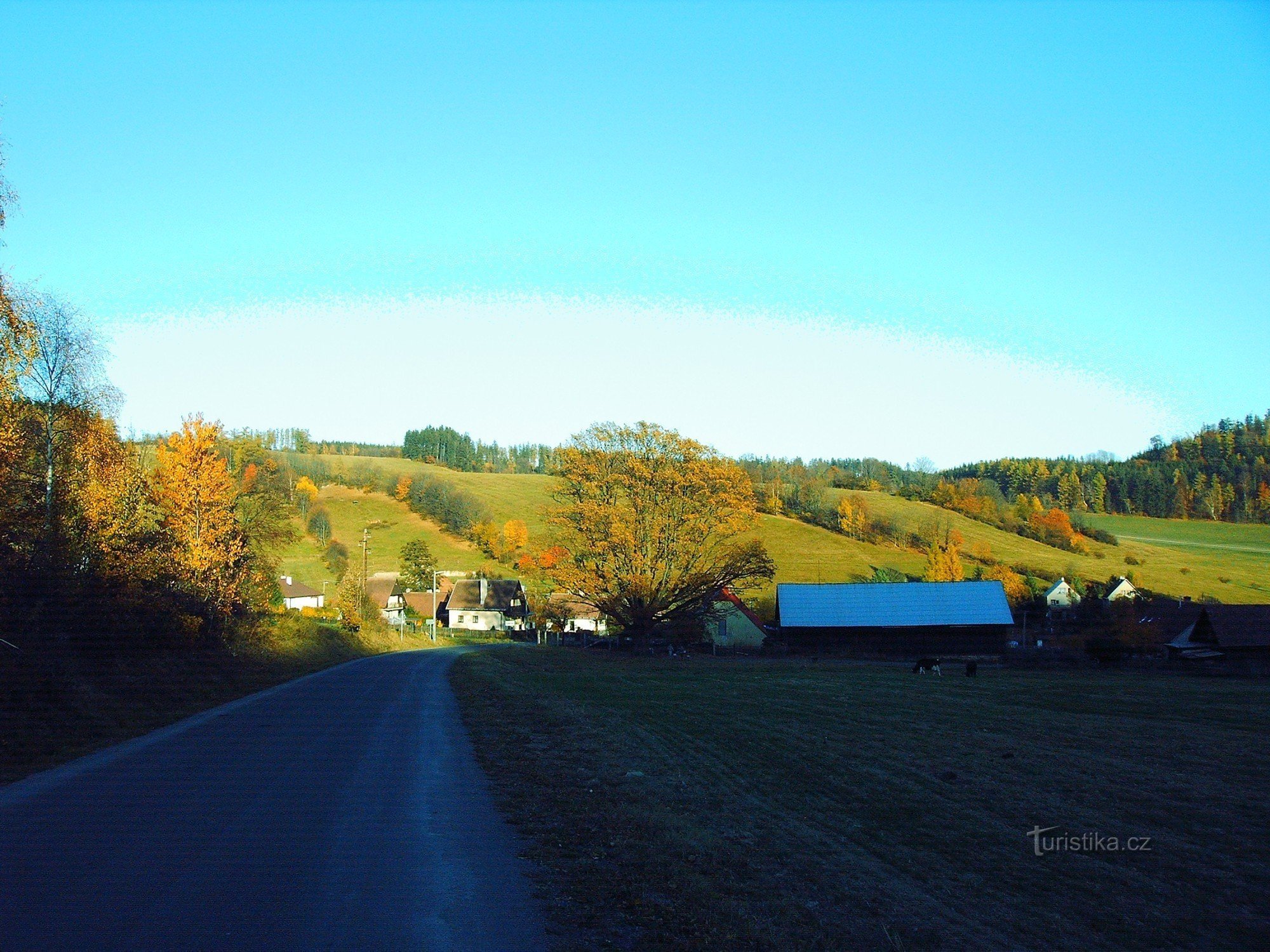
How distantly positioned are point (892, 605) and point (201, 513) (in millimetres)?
36153

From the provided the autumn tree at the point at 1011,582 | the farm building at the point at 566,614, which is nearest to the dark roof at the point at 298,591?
the farm building at the point at 566,614

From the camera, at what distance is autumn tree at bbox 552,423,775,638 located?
42.3 m

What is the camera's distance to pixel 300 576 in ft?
272

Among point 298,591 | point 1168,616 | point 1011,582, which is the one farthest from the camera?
point 298,591

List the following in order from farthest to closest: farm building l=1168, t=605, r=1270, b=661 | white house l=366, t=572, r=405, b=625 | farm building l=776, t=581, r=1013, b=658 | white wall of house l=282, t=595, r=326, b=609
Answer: white house l=366, t=572, r=405, b=625 → white wall of house l=282, t=595, r=326, b=609 → farm building l=776, t=581, r=1013, b=658 → farm building l=1168, t=605, r=1270, b=661

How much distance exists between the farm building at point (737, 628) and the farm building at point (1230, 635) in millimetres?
21008

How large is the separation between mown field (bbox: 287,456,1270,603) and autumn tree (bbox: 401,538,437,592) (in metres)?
Answer: 4.59

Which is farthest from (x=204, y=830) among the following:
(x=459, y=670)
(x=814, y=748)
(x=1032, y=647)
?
(x=1032, y=647)

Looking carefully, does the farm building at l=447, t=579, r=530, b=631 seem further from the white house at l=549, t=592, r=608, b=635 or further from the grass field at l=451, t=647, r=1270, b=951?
the grass field at l=451, t=647, r=1270, b=951

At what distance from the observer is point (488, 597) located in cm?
9269

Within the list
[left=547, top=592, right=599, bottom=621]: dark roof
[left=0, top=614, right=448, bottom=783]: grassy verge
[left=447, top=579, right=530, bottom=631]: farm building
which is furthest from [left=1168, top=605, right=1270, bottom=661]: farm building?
[left=447, top=579, right=530, bottom=631]: farm building

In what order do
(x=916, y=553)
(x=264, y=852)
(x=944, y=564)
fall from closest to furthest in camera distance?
(x=264, y=852) → (x=944, y=564) → (x=916, y=553)

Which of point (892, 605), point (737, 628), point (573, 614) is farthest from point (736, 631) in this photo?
point (573, 614)

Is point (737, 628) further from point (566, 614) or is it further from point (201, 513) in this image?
point (201, 513)
